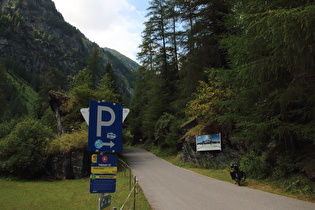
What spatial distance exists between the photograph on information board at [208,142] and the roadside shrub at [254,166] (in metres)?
3.05

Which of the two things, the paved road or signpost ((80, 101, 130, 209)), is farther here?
the paved road

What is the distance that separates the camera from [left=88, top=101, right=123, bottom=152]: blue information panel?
374 cm

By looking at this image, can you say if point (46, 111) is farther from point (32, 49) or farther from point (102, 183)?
point (32, 49)

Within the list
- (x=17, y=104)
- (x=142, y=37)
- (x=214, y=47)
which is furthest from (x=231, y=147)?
(x=17, y=104)

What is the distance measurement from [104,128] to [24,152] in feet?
55.4

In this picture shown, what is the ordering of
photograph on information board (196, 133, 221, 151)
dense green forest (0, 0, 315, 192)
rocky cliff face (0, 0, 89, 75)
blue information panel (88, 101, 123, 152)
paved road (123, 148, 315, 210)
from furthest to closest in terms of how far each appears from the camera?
rocky cliff face (0, 0, 89, 75), photograph on information board (196, 133, 221, 151), dense green forest (0, 0, 315, 192), paved road (123, 148, 315, 210), blue information panel (88, 101, 123, 152)

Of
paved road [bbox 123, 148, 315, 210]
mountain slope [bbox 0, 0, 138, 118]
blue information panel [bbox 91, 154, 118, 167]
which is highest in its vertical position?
mountain slope [bbox 0, 0, 138, 118]

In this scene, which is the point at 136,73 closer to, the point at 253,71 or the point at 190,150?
the point at 190,150

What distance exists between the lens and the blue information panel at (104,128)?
374cm

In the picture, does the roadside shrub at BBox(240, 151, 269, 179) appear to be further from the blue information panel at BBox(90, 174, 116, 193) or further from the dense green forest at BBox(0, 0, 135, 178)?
the dense green forest at BBox(0, 0, 135, 178)

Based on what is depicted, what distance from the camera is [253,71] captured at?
29.3ft

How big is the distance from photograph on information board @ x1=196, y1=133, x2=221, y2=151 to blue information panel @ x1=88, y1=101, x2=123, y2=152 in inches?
536

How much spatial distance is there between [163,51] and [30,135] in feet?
66.2

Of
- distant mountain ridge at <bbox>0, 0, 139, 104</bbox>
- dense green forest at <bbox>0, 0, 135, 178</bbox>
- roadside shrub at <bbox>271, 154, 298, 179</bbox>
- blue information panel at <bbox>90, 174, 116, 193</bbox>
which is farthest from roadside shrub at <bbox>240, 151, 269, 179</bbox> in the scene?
distant mountain ridge at <bbox>0, 0, 139, 104</bbox>
